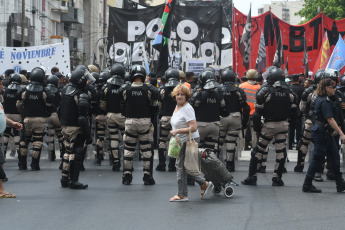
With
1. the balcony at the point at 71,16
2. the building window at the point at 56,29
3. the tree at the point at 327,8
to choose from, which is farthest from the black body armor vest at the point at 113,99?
the balcony at the point at 71,16

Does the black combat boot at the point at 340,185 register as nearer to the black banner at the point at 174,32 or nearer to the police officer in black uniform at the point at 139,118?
the police officer in black uniform at the point at 139,118

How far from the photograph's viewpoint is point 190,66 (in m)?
18.5

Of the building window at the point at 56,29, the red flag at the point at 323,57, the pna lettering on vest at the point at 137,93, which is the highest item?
the building window at the point at 56,29

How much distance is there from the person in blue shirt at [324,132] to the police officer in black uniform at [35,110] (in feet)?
17.8

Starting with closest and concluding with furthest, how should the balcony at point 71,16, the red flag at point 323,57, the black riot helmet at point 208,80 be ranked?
the black riot helmet at point 208,80 → the red flag at point 323,57 → the balcony at point 71,16

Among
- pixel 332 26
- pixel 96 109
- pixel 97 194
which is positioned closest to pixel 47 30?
pixel 332 26

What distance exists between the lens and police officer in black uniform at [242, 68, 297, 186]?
35.4 feet

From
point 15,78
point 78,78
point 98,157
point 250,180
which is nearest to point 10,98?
point 15,78

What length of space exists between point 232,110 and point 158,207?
14.3ft

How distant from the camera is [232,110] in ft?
42.2

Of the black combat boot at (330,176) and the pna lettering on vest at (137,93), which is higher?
the pna lettering on vest at (137,93)

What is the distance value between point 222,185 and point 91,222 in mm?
2581

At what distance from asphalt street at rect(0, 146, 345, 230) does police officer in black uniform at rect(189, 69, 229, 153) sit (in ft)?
2.74

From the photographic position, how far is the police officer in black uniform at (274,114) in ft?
35.4
